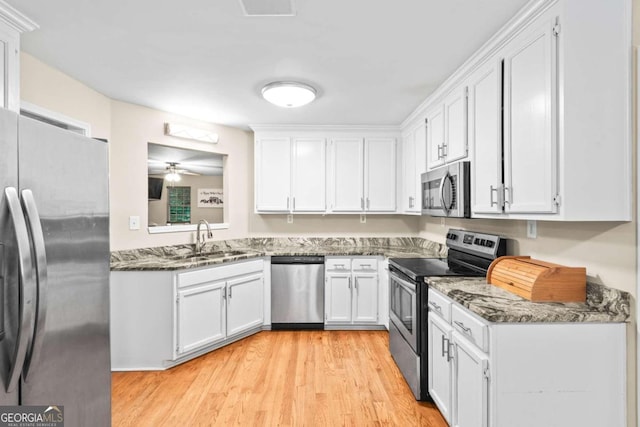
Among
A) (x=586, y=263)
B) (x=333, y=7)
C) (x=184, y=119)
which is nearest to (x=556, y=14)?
(x=333, y=7)

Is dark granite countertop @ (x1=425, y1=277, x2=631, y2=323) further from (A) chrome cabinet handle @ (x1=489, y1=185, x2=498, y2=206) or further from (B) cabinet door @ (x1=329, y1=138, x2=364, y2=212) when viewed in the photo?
(B) cabinet door @ (x1=329, y1=138, x2=364, y2=212)

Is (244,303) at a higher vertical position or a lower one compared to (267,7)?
lower

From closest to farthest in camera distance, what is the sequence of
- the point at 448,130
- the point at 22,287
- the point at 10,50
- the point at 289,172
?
the point at 22,287, the point at 10,50, the point at 448,130, the point at 289,172

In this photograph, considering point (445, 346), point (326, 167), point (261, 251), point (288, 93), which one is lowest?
point (445, 346)

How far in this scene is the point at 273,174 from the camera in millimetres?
4016

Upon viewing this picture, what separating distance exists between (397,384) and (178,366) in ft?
5.95

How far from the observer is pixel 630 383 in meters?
1.48

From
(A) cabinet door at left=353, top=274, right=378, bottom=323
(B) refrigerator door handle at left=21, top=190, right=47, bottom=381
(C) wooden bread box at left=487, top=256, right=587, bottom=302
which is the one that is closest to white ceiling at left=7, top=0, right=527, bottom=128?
(B) refrigerator door handle at left=21, top=190, right=47, bottom=381

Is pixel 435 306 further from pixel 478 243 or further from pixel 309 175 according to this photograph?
pixel 309 175

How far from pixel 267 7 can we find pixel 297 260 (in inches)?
100

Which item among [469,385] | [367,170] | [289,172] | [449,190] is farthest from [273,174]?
[469,385]

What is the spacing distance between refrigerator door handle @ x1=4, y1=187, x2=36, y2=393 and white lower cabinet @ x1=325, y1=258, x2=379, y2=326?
9.42ft

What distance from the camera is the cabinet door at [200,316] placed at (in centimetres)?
287

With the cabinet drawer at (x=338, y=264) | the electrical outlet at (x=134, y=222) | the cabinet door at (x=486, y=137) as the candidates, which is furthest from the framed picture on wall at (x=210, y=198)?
the cabinet door at (x=486, y=137)
